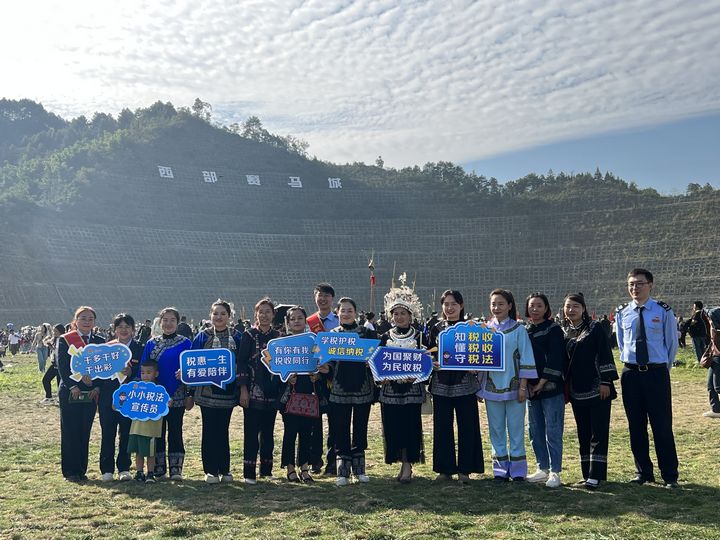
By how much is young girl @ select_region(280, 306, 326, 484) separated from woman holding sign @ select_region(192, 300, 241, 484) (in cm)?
49

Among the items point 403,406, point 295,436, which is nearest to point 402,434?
point 403,406

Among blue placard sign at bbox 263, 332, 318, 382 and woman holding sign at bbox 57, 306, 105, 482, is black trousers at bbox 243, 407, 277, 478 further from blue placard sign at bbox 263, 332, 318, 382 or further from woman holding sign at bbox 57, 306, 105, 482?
woman holding sign at bbox 57, 306, 105, 482

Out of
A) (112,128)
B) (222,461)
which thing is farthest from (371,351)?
(112,128)

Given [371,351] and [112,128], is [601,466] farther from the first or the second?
[112,128]

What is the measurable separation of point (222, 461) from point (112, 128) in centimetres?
9236

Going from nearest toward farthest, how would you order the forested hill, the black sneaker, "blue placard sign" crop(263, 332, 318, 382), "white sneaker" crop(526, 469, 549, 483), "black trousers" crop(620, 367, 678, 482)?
"black trousers" crop(620, 367, 678, 482)
the black sneaker
"white sneaker" crop(526, 469, 549, 483)
"blue placard sign" crop(263, 332, 318, 382)
the forested hill

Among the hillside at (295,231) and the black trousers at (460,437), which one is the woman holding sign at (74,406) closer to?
the black trousers at (460,437)

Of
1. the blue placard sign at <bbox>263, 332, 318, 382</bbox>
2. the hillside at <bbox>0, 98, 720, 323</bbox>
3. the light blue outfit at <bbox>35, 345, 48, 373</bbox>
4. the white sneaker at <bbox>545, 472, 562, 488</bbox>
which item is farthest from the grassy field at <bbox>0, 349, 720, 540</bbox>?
the hillside at <bbox>0, 98, 720, 323</bbox>

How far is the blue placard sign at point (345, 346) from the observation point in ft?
20.5

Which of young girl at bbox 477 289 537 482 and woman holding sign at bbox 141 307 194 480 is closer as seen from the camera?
young girl at bbox 477 289 537 482

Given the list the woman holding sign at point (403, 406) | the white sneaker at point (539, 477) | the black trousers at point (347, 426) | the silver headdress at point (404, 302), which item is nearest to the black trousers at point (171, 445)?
the black trousers at point (347, 426)

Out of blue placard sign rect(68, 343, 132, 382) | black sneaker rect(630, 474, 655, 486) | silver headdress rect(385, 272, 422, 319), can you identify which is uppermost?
silver headdress rect(385, 272, 422, 319)

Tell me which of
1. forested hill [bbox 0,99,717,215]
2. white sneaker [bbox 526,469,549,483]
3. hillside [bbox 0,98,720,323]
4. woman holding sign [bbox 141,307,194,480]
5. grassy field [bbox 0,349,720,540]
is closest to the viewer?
grassy field [bbox 0,349,720,540]

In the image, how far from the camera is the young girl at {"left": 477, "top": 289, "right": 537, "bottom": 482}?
6.09 m
